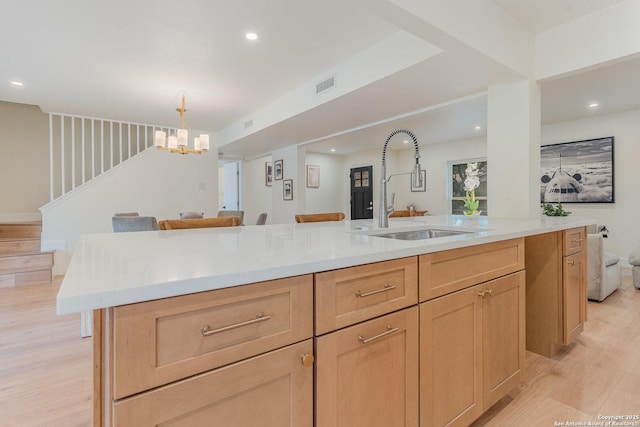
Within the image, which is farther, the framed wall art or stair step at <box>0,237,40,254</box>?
the framed wall art

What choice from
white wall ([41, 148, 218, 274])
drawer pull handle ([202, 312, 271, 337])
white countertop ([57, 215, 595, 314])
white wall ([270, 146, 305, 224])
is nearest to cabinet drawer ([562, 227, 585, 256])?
white countertop ([57, 215, 595, 314])

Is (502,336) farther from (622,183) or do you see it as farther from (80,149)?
(80,149)

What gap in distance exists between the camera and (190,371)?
0.65 metres

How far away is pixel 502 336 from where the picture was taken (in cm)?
146

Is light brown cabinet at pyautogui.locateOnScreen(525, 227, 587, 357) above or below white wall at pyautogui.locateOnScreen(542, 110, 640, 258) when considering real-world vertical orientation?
below

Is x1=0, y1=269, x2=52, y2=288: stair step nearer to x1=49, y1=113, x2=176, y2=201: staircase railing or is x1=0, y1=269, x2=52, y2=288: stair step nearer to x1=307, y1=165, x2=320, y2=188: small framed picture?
x1=49, y1=113, x2=176, y2=201: staircase railing

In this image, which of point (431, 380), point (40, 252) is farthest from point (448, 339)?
point (40, 252)

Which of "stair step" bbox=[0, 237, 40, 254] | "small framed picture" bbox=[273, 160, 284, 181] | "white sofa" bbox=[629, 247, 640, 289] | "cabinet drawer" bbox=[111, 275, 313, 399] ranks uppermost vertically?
"small framed picture" bbox=[273, 160, 284, 181]

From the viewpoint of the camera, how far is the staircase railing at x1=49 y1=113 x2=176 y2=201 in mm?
5242

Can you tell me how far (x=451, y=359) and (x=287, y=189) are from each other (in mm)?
5743

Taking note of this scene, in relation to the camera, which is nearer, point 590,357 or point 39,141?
point 590,357

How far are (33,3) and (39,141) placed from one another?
157 inches

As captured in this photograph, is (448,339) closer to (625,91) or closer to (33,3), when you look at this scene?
(33,3)

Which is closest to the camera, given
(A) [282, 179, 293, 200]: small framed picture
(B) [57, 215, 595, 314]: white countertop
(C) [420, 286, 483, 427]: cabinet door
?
(B) [57, 215, 595, 314]: white countertop
